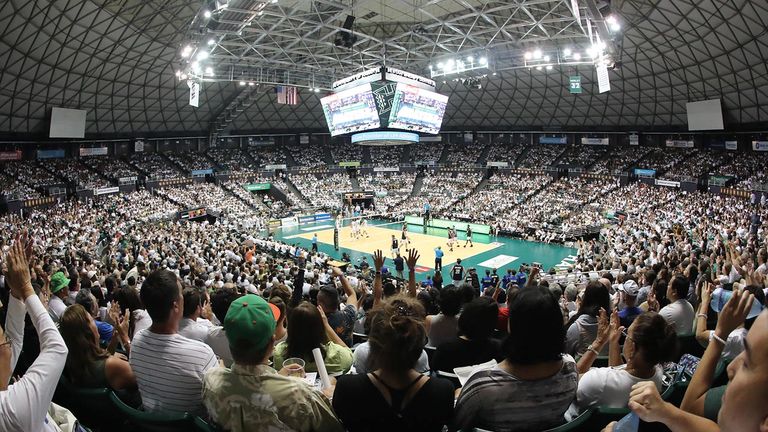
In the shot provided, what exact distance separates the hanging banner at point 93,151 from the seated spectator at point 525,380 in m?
52.0

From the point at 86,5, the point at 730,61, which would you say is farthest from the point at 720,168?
the point at 86,5

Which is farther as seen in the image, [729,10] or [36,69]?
[36,69]

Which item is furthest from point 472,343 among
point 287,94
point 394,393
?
point 287,94

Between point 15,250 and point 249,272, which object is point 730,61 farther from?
point 15,250

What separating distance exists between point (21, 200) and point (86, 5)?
1625cm

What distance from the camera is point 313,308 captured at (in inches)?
144

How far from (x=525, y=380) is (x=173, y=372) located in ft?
7.77

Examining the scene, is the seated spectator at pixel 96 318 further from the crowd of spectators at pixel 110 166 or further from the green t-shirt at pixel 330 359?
the crowd of spectators at pixel 110 166

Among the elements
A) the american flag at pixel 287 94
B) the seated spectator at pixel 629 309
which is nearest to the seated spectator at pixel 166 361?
the seated spectator at pixel 629 309

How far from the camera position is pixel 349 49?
3362 centimetres

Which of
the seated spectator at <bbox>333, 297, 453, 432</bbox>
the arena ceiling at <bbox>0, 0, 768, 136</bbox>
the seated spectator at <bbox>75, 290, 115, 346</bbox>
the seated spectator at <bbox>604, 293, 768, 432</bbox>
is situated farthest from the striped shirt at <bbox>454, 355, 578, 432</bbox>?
the arena ceiling at <bbox>0, 0, 768, 136</bbox>

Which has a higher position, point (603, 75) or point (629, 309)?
point (603, 75)

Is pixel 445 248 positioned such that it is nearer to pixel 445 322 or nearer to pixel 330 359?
pixel 445 322

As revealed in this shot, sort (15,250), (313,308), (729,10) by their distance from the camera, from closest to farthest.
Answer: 1. (15,250)
2. (313,308)
3. (729,10)
